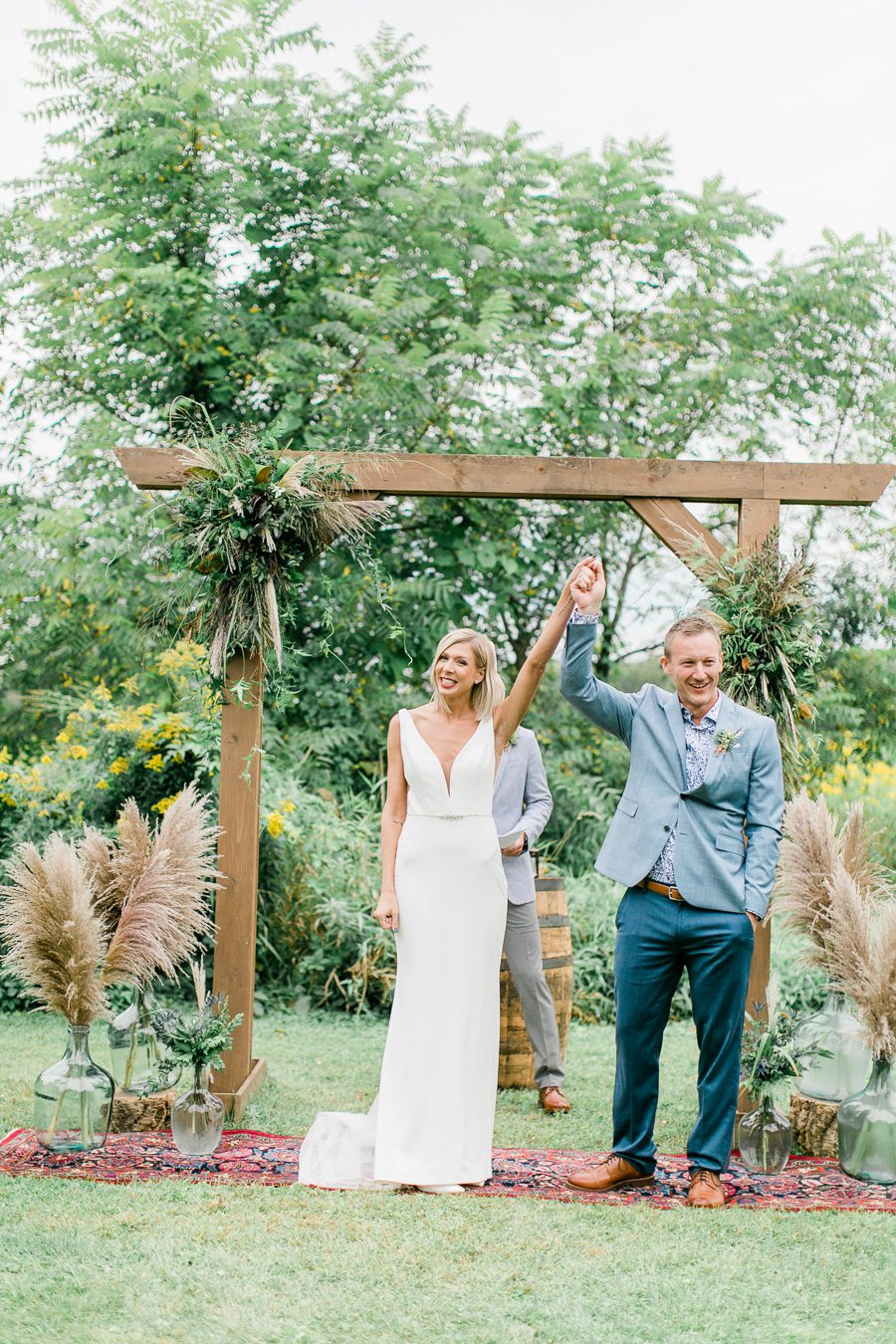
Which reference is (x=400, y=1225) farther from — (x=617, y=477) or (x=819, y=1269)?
(x=617, y=477)

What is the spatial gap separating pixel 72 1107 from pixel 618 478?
3257 mm

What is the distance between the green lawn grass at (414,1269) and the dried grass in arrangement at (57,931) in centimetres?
64

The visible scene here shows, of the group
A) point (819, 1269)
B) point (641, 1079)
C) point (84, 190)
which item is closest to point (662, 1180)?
point (641, 1079)

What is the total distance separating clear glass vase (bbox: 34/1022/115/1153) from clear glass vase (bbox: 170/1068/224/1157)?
29 centimetres

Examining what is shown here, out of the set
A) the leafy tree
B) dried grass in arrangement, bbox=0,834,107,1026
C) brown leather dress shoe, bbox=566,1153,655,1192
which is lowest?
brown leather dress shoe, bbox=566,1153,655,1192

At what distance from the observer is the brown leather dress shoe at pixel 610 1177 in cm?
409

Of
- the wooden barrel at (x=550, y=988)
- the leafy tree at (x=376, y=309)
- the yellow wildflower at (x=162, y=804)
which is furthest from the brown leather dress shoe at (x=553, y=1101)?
the leafy tree at (x=376, y=309)

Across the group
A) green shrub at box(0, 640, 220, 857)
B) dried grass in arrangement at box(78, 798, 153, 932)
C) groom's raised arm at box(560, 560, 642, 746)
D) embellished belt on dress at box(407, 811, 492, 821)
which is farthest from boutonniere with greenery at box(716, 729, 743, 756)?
green shrub at box(0, 640, 220, 857)

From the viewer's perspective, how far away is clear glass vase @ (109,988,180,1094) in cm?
472

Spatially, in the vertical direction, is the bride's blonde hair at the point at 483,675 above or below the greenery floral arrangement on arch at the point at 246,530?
below

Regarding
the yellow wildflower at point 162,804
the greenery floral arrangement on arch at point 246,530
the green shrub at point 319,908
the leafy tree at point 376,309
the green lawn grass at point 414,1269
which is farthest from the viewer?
the leafy tree at point 376,309

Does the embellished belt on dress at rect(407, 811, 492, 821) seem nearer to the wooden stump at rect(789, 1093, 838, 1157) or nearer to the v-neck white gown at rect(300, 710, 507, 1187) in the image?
the v-neck white gown at rect(300, 710, 507, 1187)

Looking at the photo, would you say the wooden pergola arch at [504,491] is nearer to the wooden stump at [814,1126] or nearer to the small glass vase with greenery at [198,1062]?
the small glass vase with greenery at [198,1062]

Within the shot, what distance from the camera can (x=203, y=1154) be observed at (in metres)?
4.33
